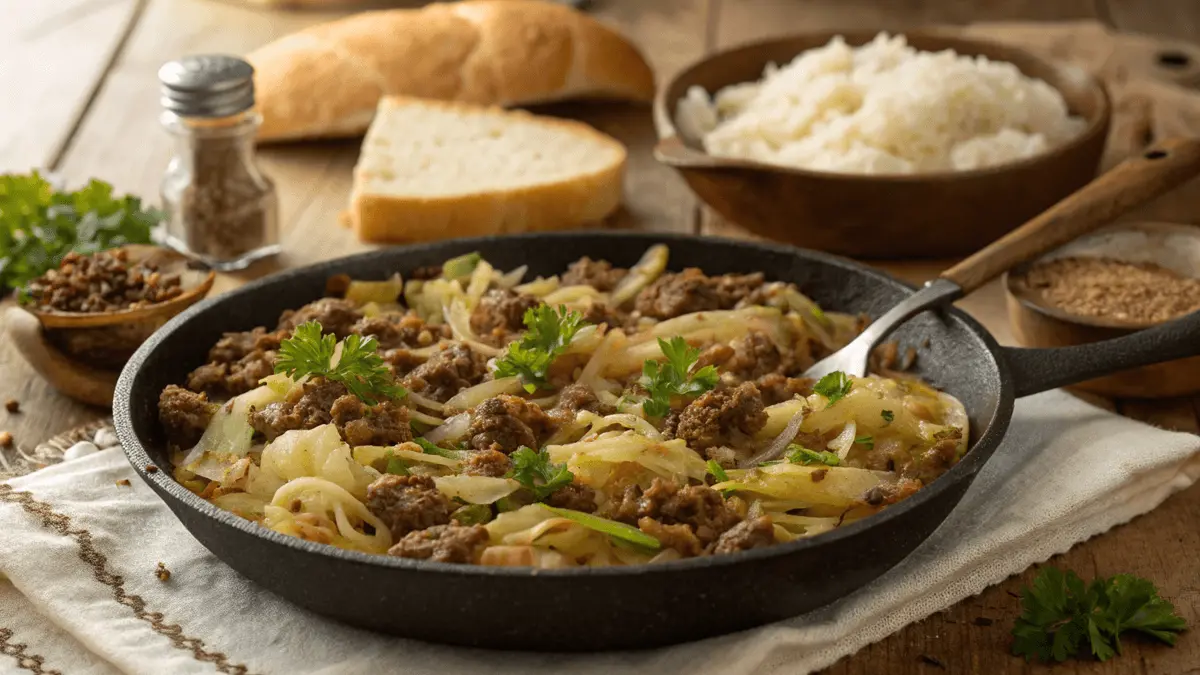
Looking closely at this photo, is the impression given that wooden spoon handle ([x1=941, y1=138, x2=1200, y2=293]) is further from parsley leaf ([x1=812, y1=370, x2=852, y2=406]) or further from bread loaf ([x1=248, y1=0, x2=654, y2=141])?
bread loaf ([x1=248, y1=0, x2=654, y2=141])

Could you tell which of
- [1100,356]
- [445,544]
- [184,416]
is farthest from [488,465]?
[1100,356]

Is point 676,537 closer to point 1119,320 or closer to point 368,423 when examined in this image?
point 368,423

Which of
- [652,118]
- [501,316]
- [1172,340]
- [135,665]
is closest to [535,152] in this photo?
[652,118]

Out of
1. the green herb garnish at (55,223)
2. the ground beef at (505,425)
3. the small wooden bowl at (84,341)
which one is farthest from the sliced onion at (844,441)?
the green herb garnish at (55,223)

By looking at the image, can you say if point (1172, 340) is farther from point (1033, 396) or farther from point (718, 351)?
point (718, 351)

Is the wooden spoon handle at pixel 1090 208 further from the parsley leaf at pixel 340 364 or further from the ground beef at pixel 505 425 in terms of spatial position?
the parsley leaf at pixel 340 364

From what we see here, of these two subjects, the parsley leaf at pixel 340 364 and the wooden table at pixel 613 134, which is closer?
the wooden table at pixel 613 134
